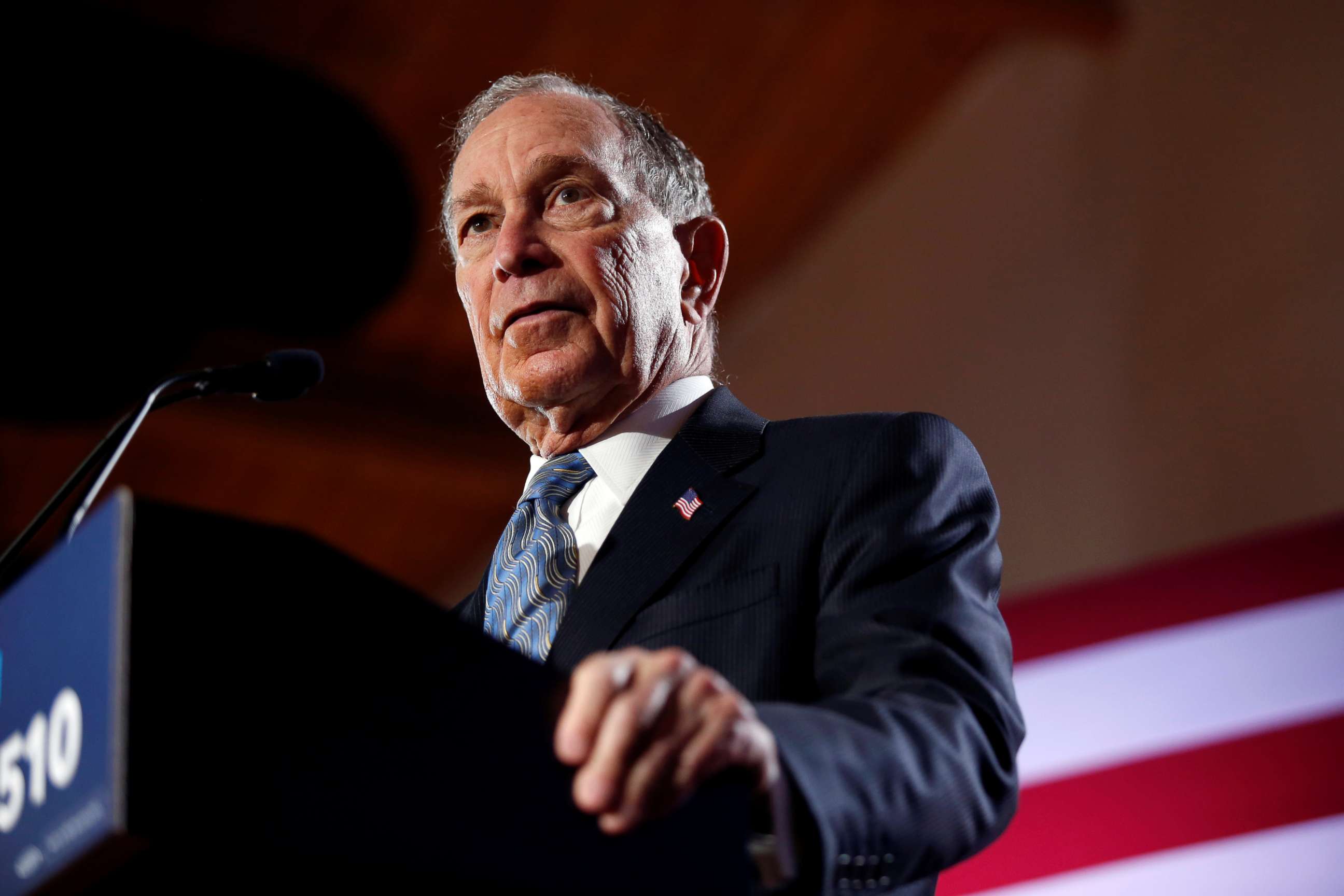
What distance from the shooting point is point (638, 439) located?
5.36 ft

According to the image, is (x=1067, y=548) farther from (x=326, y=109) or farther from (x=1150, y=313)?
(x=326, y=109)

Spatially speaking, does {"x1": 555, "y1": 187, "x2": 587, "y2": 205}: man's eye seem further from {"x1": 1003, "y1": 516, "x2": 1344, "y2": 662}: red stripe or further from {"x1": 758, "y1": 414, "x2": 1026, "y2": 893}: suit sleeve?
{"x1": 1003, "y1": 516, "x2": 1344, "y2": 662}: red stripe

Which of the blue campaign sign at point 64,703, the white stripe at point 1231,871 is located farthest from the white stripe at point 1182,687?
the blue campaign sign at point 64,703

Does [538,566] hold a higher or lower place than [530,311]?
lower

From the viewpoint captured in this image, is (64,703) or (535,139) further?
(535,139)

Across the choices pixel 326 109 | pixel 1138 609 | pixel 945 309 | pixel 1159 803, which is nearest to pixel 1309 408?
pixel 1138 609

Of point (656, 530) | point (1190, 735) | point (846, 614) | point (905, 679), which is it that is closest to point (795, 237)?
point (1190, 735)

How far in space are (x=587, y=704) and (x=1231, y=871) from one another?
114 inches

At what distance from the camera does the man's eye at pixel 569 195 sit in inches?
73.7

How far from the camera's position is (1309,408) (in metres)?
3.75

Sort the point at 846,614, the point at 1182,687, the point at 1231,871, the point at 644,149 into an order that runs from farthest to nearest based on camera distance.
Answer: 1. the point at 1182,687
2. the point at 1231,871
3. the point at 644,149
4. the point at 846,614

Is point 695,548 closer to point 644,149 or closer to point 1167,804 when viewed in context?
point 644,149

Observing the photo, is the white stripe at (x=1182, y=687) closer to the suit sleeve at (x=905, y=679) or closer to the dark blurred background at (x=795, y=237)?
the dark blurred background at (x=795, y=237)

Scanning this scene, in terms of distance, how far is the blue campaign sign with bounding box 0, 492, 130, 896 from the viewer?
67 cm
